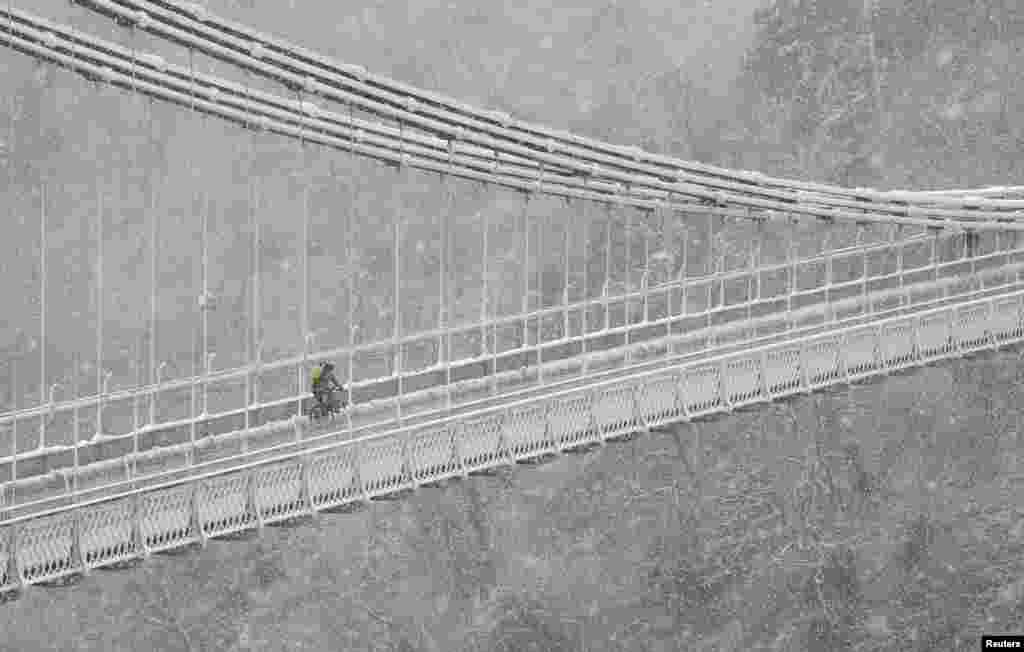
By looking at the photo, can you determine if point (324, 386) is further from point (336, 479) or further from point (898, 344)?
point (898, 344)

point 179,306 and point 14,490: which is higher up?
point 179,306

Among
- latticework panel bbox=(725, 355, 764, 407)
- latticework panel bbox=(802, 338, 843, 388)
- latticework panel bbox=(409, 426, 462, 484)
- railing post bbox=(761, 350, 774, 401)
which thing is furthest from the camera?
latticework panel bbox=(802, 338, 843, 388)

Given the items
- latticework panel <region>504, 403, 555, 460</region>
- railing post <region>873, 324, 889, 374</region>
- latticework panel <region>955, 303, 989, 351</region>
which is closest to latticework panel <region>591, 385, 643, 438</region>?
latticework panel <region>504, 403, 555, 460</region>

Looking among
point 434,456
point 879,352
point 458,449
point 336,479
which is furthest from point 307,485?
point 879,352

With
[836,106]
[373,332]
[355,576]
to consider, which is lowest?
[355,576]

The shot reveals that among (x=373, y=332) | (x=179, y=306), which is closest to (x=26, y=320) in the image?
(x=179, y=306)

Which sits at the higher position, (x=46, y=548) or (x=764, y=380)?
(x=764, y=380)

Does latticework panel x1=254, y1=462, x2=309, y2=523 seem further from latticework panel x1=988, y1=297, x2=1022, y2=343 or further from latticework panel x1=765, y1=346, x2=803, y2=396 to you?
latticework panel x1=988, y1=297, x2=1022, y2=343

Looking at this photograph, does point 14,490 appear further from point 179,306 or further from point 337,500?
point 179,306
